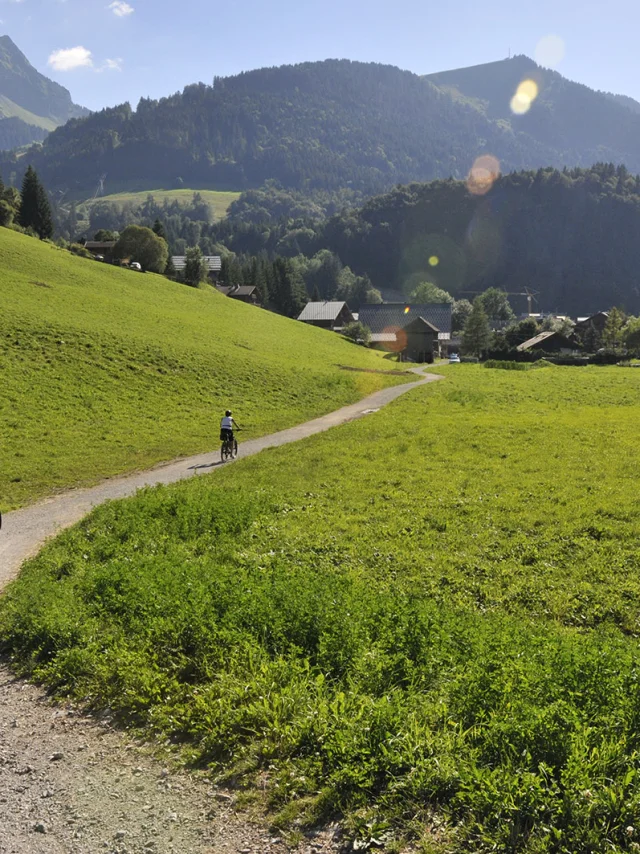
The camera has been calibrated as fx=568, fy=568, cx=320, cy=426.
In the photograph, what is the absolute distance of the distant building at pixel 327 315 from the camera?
127000 mm

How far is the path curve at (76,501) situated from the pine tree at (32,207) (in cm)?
8173

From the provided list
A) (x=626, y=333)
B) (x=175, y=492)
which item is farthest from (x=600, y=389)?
(x=626, y=333)

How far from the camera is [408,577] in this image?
11898 mm

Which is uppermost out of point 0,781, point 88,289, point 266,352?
point 88,289

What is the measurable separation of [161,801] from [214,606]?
3816 mm

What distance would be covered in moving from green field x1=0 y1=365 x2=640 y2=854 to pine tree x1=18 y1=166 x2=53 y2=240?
303 ft

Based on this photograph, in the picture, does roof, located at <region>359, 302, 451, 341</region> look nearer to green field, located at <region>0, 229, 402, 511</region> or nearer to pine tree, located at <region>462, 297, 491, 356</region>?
pine tree, located at <region>462, 297, 491, 356</region>

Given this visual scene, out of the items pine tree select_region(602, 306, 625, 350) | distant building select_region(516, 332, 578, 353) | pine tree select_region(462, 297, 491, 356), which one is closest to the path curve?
pine tree select_region(462, 297, 491, 356)

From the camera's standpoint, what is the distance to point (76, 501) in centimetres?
1920

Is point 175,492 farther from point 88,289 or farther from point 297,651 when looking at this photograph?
point 88,289

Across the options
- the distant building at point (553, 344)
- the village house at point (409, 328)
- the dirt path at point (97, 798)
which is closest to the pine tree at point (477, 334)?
the village house at point (409, 328)

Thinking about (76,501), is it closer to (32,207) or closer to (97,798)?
(97,798)

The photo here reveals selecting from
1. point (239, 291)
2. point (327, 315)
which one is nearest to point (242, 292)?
point (239, 291)

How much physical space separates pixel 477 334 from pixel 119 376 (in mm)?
91864
